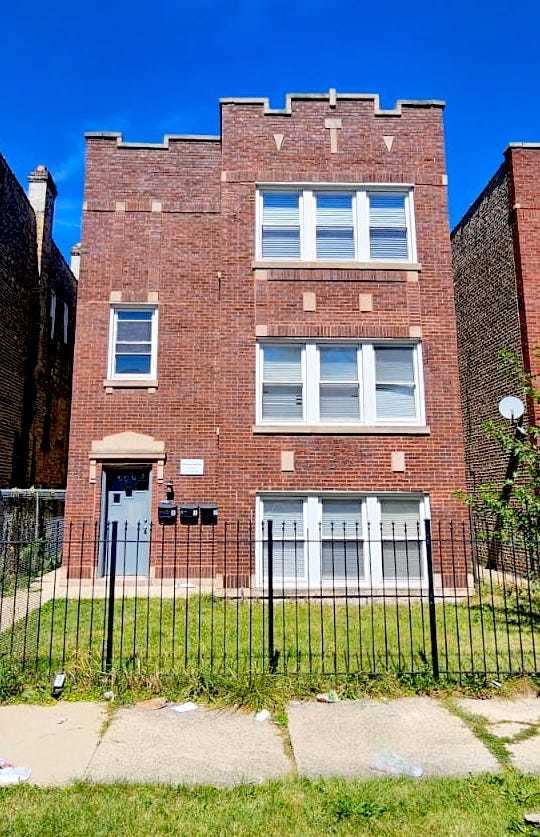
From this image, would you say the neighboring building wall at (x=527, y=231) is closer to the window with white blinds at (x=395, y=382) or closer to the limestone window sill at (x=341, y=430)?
the window with white blinds at (x=395, y=382)

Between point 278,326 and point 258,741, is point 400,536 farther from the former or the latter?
point 258,741

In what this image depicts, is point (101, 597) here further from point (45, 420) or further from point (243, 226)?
point (45, 420)

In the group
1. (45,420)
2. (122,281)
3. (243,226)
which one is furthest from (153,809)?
(45,420)

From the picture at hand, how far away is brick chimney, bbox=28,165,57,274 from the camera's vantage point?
17734 millimetres

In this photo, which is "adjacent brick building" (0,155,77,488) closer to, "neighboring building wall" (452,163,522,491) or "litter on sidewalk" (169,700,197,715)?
"litter on sidewalk" (169,700,197,715)

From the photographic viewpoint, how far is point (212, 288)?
12945 millimetres

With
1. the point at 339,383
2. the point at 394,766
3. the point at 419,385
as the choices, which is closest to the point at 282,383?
the point at 339,383

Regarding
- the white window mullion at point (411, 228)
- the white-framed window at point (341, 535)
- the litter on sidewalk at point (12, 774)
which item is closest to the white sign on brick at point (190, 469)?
the white-framed window at point (341, 535)

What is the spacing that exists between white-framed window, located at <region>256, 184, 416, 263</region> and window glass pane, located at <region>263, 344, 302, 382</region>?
1.88 m

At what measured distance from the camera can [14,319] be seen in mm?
15945

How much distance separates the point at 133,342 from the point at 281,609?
22.3 feet

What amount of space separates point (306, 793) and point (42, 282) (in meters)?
17.1

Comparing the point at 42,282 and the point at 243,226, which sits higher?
the point at 42,282

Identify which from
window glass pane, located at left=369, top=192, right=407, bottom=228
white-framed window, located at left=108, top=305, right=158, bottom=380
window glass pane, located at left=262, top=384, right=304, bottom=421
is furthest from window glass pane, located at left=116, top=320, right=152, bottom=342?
window glass pane, located at left=369, top=192, right=407, bottom=228
